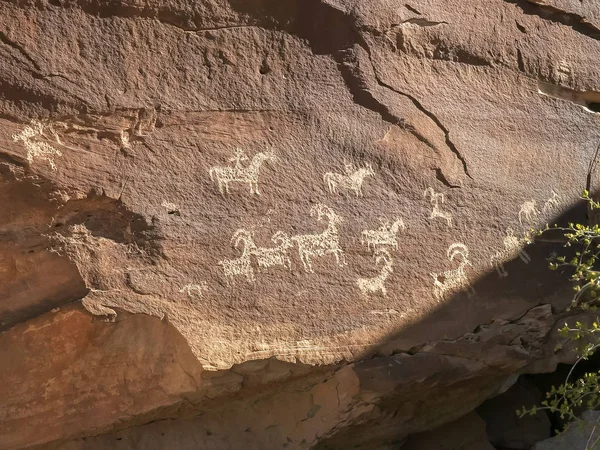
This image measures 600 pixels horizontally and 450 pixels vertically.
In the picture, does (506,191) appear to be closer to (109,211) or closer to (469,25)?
(469,25)

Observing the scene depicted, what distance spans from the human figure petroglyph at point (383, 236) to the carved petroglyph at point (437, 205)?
149 millimetres

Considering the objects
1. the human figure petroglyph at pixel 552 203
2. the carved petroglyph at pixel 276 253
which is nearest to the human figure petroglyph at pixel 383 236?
the carved petroglyph at pixel 276 253

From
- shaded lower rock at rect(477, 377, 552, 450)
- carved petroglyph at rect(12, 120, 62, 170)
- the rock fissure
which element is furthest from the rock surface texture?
shaded lower rock at rect(477, 377, 552, 450)

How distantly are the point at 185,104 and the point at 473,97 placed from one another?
113 cm

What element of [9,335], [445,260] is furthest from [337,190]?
[9,335]

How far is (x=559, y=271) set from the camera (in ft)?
8.73

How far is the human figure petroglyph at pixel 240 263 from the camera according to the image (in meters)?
2.08

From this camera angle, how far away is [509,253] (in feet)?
8.38

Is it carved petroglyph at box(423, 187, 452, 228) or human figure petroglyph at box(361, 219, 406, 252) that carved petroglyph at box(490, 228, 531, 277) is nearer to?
carved petroglyph at box(423, 187, 452, 228)

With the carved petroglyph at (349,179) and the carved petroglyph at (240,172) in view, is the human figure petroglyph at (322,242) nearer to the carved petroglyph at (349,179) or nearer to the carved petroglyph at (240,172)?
the carved petroglyph at (349,179)

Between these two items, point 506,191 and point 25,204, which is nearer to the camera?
point 25,204

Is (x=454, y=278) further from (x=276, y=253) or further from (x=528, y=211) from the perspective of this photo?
(x=276, y=253)

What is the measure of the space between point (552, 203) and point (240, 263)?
4.41 feet

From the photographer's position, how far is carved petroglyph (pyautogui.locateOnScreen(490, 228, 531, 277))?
99.3 inches
